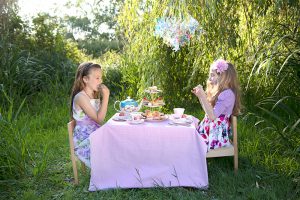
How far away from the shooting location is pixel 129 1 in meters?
5.11

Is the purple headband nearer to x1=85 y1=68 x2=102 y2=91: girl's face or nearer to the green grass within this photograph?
the green grass

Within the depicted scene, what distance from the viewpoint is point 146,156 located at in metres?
3.22

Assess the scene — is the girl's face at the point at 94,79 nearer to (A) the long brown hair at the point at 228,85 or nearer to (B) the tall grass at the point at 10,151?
(B) the tall grass at the point at 10,151

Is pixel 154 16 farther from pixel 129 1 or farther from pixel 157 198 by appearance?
pixel 157 198

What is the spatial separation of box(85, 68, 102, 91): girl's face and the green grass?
0.80 metres

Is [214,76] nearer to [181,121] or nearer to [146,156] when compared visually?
[181,121]

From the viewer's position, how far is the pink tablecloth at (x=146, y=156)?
3156 mm

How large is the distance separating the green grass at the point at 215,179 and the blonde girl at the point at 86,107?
38 centimetres

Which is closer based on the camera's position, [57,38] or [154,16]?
[154,16]

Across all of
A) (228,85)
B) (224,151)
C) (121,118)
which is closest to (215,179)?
(224,151)

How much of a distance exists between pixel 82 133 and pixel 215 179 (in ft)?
4.37

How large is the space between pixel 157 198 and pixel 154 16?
256 centimetres

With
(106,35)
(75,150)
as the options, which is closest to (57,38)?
(75,150)

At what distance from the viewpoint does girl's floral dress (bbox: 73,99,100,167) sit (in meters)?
3.44
